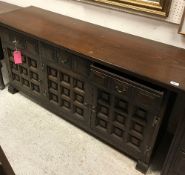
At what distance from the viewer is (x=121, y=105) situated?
1466 millimetres

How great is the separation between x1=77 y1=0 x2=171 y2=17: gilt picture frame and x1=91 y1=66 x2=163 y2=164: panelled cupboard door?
518mm

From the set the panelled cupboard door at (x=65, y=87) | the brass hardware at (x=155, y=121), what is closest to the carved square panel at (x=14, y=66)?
the panelled cupboard door at (x=65, y=87)

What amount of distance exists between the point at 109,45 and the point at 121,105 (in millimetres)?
394

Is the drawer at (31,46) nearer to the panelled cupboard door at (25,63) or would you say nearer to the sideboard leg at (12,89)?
the panelled cupboard door at (25,63)

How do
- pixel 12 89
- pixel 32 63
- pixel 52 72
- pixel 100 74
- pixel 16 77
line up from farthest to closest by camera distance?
pixel 12 89, pixel 16 77, pixel 32 63, pixel 52 72, pixel 100 74

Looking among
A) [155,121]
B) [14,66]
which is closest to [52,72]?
[14,66]

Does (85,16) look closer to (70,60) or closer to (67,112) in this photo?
(70,60)

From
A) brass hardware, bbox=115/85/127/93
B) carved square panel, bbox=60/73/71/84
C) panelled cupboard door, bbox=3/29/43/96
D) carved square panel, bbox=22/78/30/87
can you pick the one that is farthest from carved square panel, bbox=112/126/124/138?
carved square panel, bbox=22/78/30/87

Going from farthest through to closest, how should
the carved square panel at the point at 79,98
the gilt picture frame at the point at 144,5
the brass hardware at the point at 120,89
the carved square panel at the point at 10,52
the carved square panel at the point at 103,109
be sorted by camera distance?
the carved square panel at the point at 10,52
the carved square panel at the point at 79,98
the carved square panel at the point at 103,109
the gilt picture frame at the point at 144,5
the brass hardware at the point at 120,89

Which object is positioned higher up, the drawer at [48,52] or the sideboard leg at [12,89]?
the drawer at [48,52]

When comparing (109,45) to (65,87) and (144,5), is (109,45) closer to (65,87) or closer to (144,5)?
(144,5)

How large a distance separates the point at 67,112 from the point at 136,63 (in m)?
0.75

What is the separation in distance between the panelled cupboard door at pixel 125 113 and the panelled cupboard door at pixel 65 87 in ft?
0.31

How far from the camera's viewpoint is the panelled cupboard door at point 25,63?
1.75 meters
